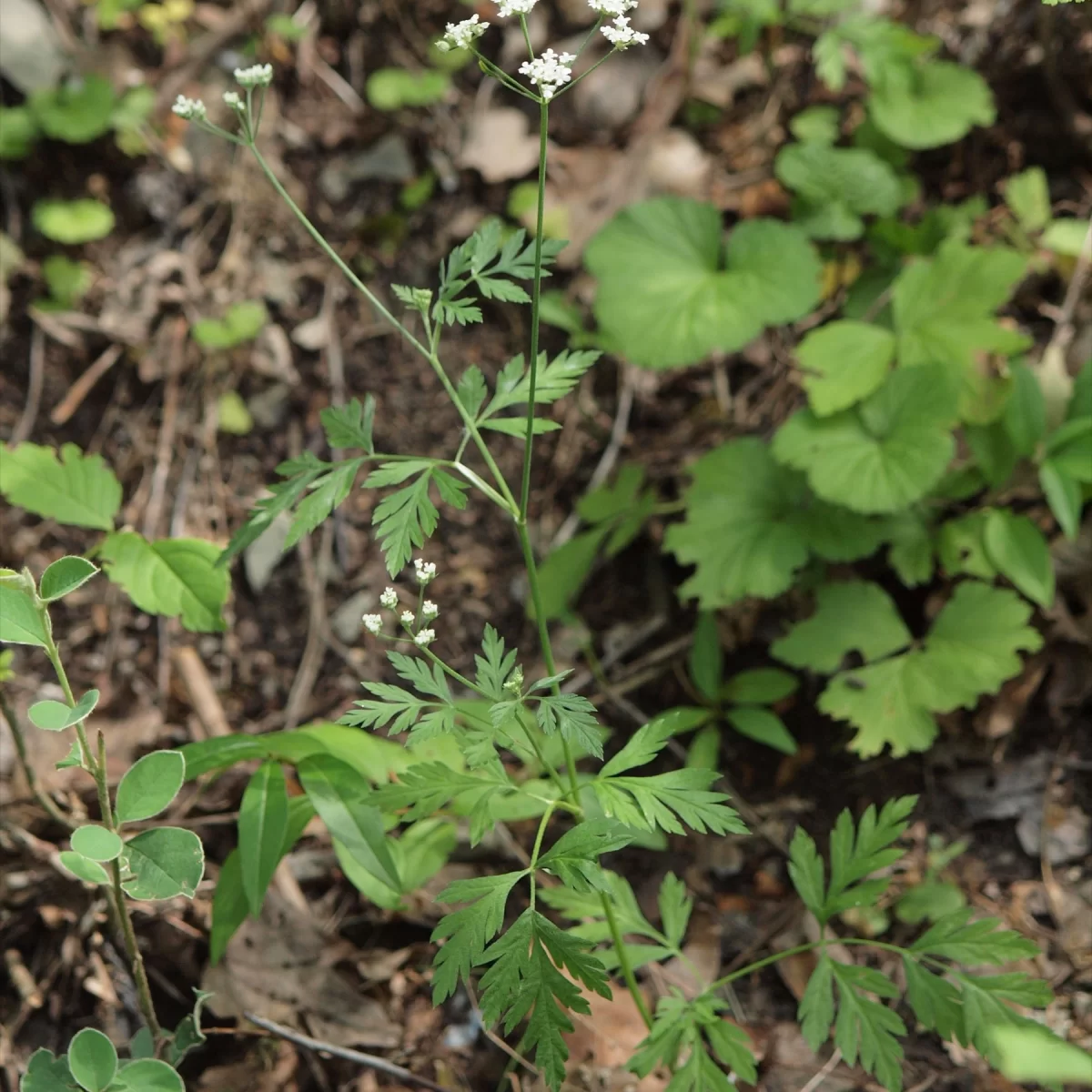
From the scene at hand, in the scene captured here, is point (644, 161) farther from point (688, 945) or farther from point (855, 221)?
point (688, 945)

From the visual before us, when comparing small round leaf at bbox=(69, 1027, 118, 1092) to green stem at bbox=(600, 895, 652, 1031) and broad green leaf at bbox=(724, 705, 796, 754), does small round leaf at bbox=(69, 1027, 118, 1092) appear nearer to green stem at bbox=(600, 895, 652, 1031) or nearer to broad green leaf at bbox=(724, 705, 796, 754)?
green stem at bbox=(600, 895, 652, 1031)

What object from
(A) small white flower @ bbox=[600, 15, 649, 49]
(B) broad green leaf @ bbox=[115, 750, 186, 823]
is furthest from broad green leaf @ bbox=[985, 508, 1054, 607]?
(B) broad green leaf @ bbox=[115, 750, 186, 823]

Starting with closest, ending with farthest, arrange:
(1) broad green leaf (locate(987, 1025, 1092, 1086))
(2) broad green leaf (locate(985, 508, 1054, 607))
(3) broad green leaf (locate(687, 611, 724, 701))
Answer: (1) broad green leaf (locate(987, 1025, 1092, 1086)) < (2) broad green leaf (locate(985, 508, 1054, 607)) < (3) broad green leaf (locate(687, 611, 724, 701))

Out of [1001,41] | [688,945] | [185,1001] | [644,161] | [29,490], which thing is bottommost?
[185,1001]

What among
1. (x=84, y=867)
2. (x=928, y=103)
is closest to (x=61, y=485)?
(x=84, y=867)

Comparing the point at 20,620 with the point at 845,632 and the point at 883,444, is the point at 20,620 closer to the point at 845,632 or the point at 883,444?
the point at 845,632

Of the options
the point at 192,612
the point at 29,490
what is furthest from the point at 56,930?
the point at 29,490
